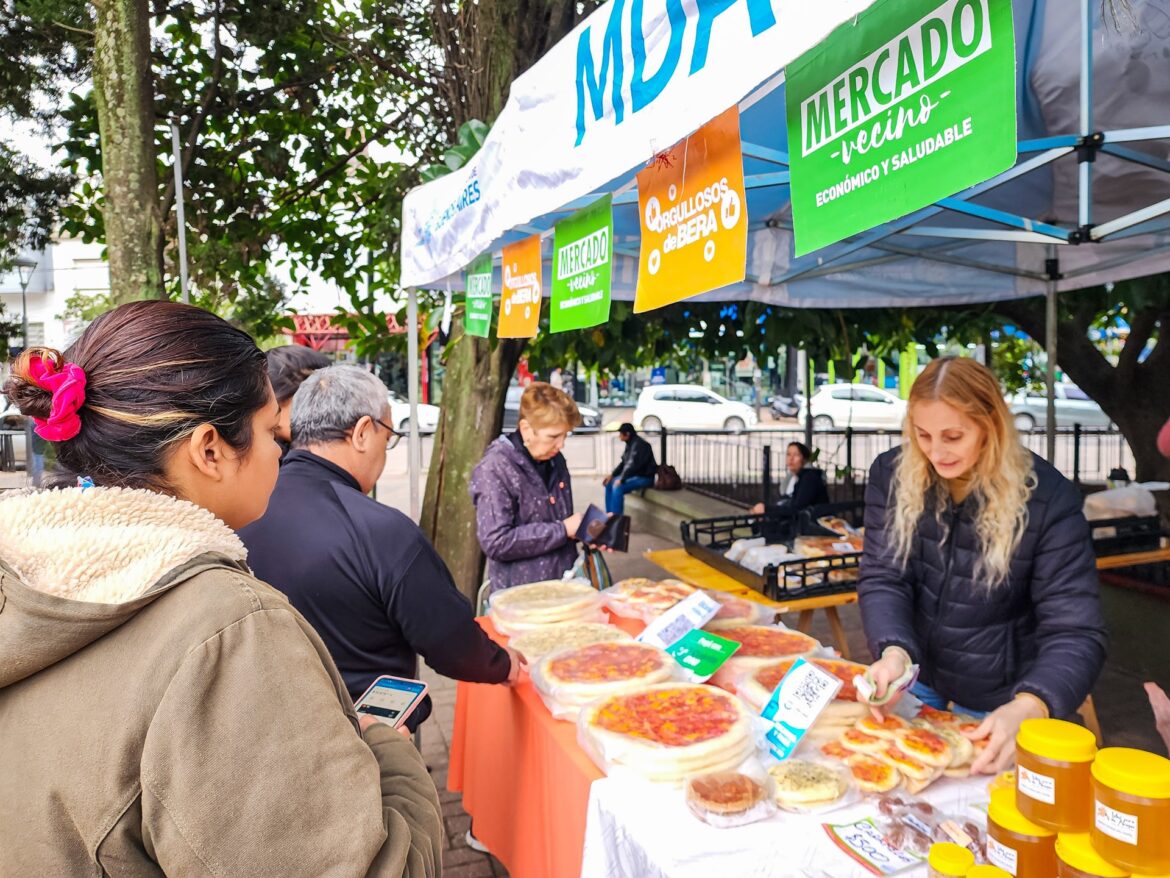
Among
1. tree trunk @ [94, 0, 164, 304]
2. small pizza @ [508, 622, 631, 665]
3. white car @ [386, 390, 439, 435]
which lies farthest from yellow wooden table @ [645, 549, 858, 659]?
white car @ [386, 390, 439, 435]

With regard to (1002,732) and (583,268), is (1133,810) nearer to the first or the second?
(1002,732)

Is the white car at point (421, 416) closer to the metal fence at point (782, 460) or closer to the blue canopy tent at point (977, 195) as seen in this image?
the metal fence at point (782, 460)

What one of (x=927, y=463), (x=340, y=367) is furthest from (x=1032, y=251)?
(x=340, y=367)

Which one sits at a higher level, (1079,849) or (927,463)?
(927,463)

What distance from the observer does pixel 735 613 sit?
3.07 m

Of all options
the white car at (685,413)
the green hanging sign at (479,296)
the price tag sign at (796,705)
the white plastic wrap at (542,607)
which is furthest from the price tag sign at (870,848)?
the white car at (685,413)

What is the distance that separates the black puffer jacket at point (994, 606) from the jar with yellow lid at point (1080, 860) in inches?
35.5

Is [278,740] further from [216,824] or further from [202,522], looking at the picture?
[202,522]

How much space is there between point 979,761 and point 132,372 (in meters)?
1.89

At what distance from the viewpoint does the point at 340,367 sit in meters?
2.36

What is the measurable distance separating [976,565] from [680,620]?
3.02ft

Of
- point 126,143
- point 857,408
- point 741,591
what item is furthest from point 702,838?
point 857,408

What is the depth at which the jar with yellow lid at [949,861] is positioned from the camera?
4.19ft

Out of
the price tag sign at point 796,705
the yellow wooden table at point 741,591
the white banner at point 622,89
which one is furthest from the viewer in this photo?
the yellow wooden table at point 741,591
